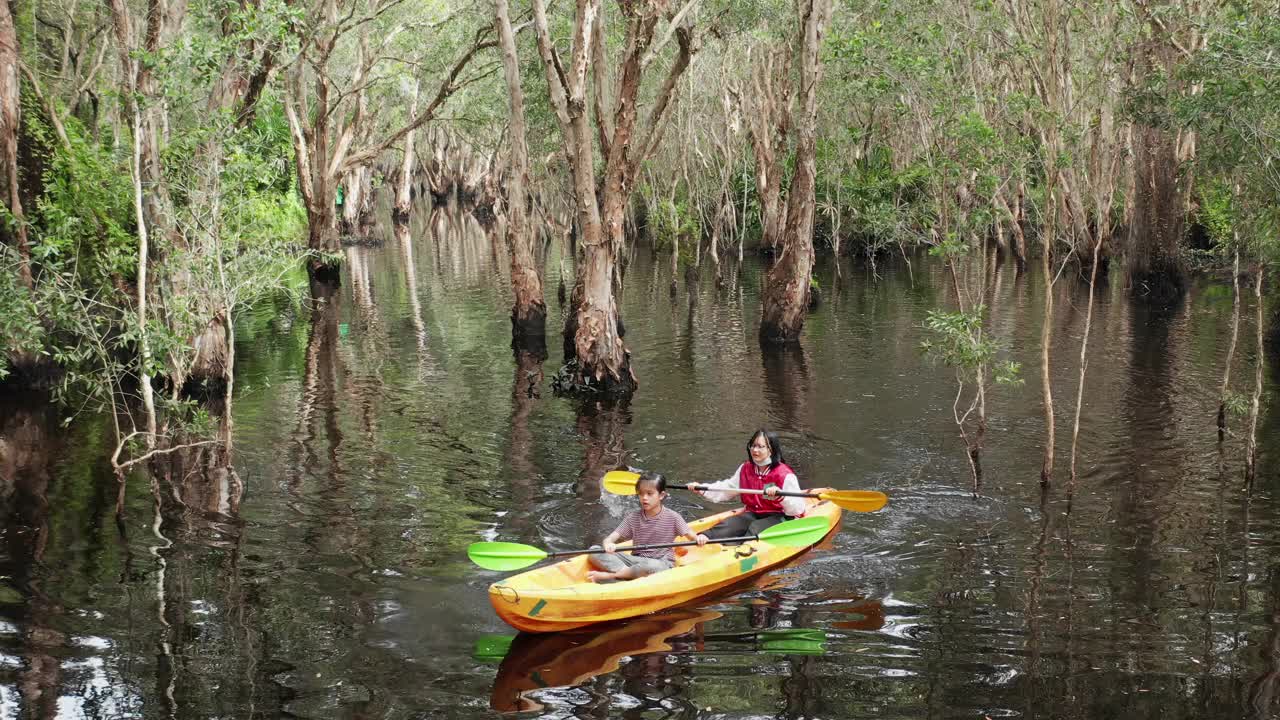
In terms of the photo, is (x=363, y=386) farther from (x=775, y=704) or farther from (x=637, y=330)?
(x=775, y=704)

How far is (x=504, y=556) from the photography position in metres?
8.91

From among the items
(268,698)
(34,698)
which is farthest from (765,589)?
(34,698)

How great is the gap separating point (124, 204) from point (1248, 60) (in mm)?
14813

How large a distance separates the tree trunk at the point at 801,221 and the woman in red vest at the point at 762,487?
10.1 meters

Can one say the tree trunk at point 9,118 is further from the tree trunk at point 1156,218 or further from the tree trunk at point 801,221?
the tree trunk at point 1156,218

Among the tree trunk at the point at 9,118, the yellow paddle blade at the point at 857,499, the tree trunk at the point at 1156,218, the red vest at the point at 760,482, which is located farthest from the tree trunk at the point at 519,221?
the tree trunk at the point at 1156,218

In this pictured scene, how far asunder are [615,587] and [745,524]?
274 centimetres

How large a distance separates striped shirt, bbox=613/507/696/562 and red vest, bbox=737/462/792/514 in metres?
1.65

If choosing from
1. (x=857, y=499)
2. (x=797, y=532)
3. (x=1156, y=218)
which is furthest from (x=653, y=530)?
(x=1156, y=218)

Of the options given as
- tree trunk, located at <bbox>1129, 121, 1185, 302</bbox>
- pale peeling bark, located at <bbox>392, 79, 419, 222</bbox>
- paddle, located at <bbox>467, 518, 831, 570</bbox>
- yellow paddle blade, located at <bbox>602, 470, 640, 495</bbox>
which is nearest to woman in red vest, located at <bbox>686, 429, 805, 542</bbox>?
paddle, located at <bbox>467, 518, 831, 570</bbox>

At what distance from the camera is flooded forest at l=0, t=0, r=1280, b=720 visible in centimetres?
770

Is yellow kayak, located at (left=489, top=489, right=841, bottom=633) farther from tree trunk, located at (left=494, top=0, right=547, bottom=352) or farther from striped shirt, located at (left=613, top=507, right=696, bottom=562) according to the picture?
tree trunk, located at (left=494, top=0, right=547, bottom=352)

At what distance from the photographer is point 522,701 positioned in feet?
23.7

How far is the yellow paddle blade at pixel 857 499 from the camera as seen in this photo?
11.1m
